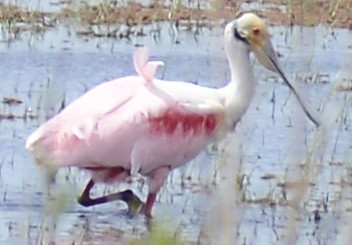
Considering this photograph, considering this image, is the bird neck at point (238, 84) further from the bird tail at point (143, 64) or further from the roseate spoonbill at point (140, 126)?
the bird tail at point (143, 64)

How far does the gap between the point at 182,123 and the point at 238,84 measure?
0.35 metres

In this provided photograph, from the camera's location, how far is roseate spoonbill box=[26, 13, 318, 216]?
7.46 meters

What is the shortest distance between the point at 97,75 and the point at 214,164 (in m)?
2.63

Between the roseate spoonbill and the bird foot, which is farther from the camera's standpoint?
the bird foot

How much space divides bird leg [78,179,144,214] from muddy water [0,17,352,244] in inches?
2.3

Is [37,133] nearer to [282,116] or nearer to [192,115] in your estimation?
[192,115]

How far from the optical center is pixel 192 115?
769 cm

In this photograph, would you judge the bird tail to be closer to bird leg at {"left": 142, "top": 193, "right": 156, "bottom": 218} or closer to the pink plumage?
the pink plumage

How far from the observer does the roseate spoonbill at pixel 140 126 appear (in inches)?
294

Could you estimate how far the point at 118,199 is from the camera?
770cm

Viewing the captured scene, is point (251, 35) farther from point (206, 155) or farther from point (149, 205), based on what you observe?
point (206, 155)

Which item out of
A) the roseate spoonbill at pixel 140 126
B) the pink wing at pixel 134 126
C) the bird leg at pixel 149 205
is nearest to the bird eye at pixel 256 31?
the roseate spoonbill at pixel 140 126

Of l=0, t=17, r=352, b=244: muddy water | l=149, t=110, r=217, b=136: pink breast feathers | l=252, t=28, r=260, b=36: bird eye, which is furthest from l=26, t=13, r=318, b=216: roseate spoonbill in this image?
l=252, t=28, r=260, b=36: bird eye

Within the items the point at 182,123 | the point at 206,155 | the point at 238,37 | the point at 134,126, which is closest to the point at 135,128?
the point at 134,126
